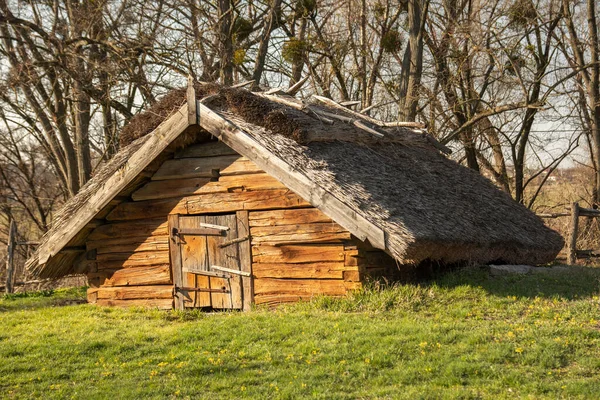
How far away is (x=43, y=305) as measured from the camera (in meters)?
15.2

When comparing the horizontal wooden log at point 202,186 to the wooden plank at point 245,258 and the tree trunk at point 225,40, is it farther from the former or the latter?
the tree trunk at point 225,40

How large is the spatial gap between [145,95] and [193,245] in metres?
7.23

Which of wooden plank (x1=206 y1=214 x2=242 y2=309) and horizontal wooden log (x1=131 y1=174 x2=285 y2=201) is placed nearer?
horizontal wooden log (x1=131 y1=174 x2=285 y2=201)

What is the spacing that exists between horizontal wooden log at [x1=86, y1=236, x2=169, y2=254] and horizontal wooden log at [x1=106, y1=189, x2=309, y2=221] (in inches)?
15.7

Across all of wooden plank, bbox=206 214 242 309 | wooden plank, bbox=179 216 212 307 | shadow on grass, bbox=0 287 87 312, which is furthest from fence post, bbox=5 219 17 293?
wooden plank, bbox=206 214 242 309

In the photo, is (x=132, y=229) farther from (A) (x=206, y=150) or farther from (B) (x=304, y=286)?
(B) (x=304, y=286)

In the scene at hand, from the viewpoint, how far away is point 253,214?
12.4 meters

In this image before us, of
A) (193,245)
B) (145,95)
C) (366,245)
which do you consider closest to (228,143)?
(193,245)

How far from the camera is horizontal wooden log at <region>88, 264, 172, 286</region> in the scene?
1329 cm

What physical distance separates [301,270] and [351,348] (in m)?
3.41

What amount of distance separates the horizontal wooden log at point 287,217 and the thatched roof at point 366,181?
567 millimetres

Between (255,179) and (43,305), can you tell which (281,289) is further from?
(43,305)

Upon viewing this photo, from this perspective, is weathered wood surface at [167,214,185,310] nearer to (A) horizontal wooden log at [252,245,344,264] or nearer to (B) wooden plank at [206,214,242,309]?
(B) wooden plank at [206,214,242,309]

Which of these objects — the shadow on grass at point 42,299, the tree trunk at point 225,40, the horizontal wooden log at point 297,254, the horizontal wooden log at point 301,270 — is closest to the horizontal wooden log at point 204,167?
the horizontal wooden log at point 297,254
